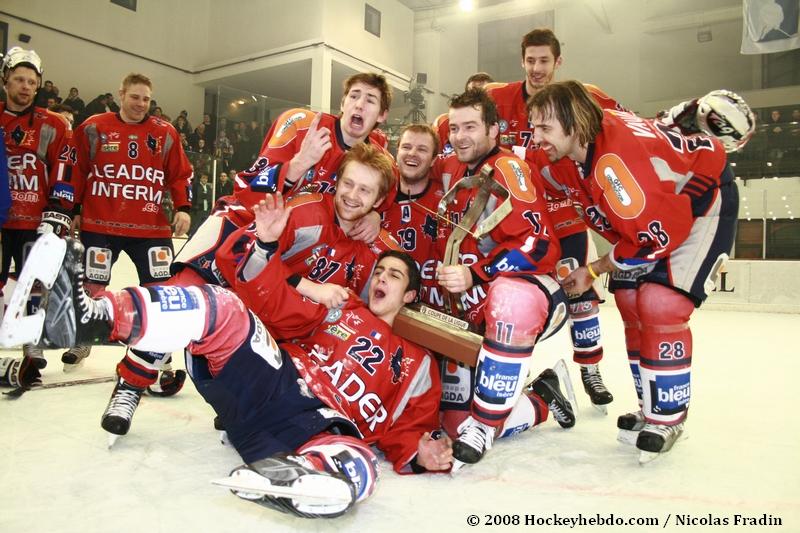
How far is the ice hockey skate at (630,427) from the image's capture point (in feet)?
7.67

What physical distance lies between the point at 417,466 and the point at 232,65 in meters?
13.9

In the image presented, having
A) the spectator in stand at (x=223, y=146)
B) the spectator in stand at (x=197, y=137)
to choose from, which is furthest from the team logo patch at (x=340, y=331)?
the spectator in stand at (x=197, y=137)

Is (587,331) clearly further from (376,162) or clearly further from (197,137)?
(197,137)

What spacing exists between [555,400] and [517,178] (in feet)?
3.26

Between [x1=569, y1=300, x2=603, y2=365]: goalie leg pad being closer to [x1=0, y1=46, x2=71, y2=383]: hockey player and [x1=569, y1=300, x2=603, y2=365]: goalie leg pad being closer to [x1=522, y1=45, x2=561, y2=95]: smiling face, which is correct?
[x1=522, y1=45, x2=561, y2=95]: smiling face

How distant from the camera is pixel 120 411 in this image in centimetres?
221

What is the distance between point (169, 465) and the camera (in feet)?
6.48

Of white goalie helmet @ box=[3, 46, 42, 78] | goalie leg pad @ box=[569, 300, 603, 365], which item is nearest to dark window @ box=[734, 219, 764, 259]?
goalie leg pad @ box=[569, 300, 603, 365]

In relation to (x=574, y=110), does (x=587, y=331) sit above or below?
below

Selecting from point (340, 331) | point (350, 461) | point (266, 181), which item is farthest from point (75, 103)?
point (350, 461)

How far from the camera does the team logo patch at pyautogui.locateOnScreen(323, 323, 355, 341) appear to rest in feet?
6.91

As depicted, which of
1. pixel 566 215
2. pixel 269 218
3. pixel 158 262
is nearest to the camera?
pixel 269 218

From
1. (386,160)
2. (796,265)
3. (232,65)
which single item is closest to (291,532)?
(386,160)

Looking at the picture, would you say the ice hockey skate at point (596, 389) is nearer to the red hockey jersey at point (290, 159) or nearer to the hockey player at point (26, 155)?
the red hockey jersey at point (290, 159)
